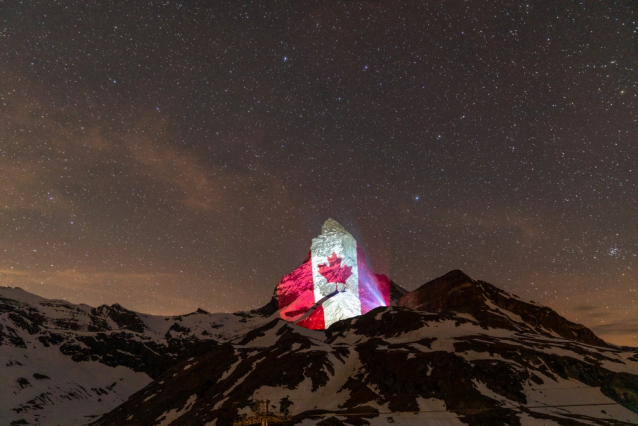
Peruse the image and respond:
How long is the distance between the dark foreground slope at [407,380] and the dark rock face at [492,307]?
9847 mm

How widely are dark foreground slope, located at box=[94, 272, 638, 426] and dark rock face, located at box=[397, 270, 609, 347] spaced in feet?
32.3

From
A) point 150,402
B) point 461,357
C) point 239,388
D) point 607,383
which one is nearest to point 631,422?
point 607,383

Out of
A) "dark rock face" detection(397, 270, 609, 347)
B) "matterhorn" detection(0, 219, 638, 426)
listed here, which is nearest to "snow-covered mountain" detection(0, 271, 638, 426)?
"matterhorn" detection(0, 219, 638, 426)

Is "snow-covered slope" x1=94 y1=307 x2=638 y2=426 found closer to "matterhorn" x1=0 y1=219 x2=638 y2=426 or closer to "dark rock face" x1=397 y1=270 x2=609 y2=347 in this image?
"matterhorn" x1=0 y1=219 x2=638 y2=426

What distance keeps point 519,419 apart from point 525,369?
23039 millimetres

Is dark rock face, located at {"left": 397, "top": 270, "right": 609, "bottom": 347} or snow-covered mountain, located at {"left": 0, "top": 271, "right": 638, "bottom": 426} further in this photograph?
dark rock face, located at {"left": 397, "top": 270, "right": 609, "bottom": 347}

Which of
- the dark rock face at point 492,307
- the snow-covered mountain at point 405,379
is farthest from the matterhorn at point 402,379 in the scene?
the dark rock face at point 492,307

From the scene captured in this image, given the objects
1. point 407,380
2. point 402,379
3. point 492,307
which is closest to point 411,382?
point 407,380

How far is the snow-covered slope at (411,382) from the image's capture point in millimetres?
80938

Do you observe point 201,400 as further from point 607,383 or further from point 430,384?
point 607,383

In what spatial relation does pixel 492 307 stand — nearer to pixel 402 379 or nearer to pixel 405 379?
pixel 405 379

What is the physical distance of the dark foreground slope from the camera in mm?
81250

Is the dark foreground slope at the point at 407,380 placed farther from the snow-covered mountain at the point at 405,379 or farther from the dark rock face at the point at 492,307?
the dark rock face at the point at 492,307

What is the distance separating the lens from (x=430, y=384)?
92.2 m
